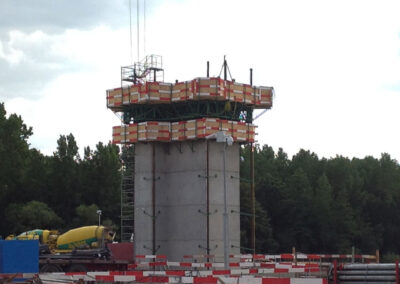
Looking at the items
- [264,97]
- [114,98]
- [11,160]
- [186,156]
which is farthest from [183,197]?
[11,160]

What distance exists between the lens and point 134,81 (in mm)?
66875

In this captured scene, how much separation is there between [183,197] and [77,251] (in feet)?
38.7

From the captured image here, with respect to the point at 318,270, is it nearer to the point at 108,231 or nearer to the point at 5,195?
the point at 108,231

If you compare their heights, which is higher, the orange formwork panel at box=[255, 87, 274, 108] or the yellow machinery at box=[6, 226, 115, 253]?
the orange formwork panel at box=[255, 87, 274, 108]

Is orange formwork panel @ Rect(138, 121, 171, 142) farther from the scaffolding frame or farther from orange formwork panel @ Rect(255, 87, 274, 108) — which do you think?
orange formwork panel @ Rect(255, 87, 274, 108)

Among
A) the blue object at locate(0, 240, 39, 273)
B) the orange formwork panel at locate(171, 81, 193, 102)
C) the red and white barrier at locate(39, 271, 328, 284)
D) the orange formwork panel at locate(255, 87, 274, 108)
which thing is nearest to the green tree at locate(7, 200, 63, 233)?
the orange formwork panel at locate(171, 81, 193, 102)

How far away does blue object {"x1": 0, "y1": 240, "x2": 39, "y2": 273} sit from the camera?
30203mm

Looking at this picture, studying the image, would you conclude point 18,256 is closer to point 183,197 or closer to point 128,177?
point 183,197

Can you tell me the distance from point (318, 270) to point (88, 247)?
23781 millimetres

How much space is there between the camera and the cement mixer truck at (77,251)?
1943 inches

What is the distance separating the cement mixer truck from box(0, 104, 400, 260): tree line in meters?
29.5

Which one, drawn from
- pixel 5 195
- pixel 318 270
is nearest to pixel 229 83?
pixel 318 270

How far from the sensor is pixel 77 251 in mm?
51188

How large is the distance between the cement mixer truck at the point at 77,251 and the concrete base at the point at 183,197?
5919mm
